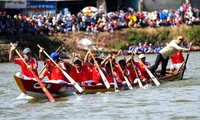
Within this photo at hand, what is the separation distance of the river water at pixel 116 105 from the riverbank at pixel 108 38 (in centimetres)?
1991

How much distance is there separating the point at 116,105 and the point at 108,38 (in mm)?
28047

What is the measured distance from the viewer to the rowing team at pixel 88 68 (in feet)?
62.3

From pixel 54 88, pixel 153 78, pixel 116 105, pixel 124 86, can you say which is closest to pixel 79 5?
pixel 153 78

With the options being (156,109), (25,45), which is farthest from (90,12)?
(156,109)

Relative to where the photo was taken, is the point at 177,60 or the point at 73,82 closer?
the point at 73,82

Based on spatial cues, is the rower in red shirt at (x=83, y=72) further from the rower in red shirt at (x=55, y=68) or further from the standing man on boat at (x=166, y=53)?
the standing man on boat at (x=166, y=53)

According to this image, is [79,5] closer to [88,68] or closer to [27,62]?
[88,68]

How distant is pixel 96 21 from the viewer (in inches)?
1784

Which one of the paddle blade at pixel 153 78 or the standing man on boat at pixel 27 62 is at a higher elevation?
the standing man on boat at pixel 27 62

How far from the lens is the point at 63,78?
19.7 meters

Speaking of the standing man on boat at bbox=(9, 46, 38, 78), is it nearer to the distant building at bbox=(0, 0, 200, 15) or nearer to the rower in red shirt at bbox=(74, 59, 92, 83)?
the rower in red shirt at bbox=(74, 59, 92, 83)

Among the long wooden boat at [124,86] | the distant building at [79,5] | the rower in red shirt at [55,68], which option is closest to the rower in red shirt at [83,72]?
the long wooden boat at [124,86]

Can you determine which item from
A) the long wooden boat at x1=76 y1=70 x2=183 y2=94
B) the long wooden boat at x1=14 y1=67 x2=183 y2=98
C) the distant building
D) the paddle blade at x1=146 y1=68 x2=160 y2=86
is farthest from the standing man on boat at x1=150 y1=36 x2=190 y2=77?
the distant building

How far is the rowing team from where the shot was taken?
1900cm
